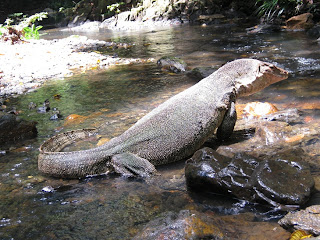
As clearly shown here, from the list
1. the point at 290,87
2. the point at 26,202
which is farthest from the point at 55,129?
the point at 290,87

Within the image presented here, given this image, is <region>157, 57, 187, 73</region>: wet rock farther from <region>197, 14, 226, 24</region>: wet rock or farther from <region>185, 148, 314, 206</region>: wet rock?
<region>197, 14, 226, 24</region>: wet rock

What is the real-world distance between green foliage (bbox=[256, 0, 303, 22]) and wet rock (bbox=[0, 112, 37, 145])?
54.0 ft

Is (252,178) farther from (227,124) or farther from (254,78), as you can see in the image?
(254,78)

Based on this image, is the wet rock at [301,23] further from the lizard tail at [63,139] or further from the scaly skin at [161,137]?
the lizard tail at [63,139]

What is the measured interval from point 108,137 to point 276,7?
17.2 meters

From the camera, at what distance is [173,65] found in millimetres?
9703

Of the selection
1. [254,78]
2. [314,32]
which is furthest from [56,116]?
[314,32]

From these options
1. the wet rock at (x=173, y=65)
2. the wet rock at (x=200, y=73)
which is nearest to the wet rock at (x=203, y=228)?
the wet rock at (x=200, y=73)

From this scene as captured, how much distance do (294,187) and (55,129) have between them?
4170 millimetres

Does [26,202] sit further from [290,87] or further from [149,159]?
[290,87]

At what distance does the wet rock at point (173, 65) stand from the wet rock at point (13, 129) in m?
5.09

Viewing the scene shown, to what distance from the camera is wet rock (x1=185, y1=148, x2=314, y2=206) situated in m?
2.80

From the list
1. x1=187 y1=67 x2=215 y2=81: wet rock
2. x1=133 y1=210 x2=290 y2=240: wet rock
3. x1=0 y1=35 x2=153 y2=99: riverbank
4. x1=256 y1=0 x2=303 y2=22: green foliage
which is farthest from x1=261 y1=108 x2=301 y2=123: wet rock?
x1=256 y1=0 x2=303 y2=22: green foliage

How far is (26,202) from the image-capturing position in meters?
3.42
